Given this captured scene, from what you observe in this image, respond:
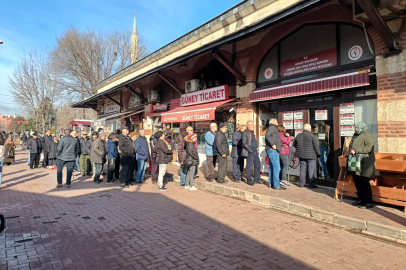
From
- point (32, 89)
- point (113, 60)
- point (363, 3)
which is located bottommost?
point (363, 3)

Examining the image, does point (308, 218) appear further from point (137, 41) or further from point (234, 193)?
point (137, 41)

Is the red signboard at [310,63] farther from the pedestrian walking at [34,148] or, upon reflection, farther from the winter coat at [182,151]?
the pedestrian walking at [34,148]

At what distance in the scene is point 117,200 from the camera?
6.42 metres

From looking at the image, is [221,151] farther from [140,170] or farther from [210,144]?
[140,170]

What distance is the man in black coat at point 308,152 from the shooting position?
6660 millimetres

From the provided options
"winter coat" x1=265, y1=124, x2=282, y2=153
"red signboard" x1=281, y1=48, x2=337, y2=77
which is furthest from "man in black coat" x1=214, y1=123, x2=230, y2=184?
"red signboard" x1=281, y1=48, x2=337, y2=77

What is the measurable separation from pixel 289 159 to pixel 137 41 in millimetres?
28236

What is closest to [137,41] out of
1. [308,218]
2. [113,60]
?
[113,60]

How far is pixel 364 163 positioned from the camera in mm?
4988

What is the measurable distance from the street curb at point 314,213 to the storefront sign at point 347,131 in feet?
8.08

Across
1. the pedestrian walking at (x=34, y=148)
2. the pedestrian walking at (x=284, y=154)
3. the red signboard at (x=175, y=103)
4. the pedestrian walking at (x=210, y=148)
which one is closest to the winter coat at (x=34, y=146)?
the pedestrian walking at (x=34, y=148)

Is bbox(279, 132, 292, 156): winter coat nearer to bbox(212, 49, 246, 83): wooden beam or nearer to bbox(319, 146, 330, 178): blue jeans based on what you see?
bbox(319, 146, 330, 178): blue jeans

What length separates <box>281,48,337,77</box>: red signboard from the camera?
22.9ft

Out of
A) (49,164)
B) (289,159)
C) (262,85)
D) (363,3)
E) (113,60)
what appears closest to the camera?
(363,3)
